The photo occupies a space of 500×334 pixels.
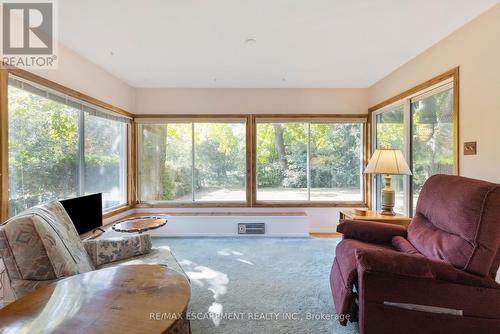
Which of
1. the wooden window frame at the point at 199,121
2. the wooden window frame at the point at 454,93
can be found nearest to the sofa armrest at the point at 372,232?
the wooden window frame at the point at 454,93

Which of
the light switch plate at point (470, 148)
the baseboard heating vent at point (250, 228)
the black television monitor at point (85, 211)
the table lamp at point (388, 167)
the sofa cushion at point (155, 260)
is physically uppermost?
the light switch plate at point (470, 148)

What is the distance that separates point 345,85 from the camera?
3873 millimetres

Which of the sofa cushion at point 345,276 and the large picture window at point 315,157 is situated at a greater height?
the large picture window at point 315,157

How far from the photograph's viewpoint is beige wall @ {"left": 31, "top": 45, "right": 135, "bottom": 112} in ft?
8.23

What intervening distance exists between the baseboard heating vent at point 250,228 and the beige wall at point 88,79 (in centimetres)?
272

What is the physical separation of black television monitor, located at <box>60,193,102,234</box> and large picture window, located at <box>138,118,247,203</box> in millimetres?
1440

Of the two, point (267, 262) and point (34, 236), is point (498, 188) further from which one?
point (34, 236)

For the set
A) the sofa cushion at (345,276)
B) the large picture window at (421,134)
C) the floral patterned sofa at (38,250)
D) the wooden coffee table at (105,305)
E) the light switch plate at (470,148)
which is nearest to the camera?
the wooden coffee table at (105,305)

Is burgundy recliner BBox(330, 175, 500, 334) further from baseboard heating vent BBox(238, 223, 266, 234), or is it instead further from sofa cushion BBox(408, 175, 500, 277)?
baseboard heating vent BBox(238, 223, 266, 234)

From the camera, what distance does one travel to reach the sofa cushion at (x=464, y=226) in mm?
1378

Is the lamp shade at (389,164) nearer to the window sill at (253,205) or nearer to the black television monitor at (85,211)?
the window sill at (253,205)

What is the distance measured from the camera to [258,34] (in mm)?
2322

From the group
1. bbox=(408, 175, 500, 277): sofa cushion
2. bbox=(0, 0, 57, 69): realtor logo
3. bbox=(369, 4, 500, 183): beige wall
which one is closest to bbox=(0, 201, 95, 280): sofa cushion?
bbox=(0, 0, 57, 69): realtor logo

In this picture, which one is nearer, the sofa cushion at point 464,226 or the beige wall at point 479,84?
the sofa cushion at point 464,226
